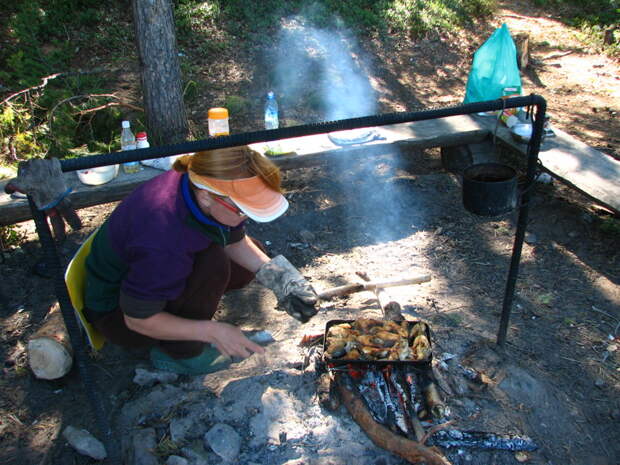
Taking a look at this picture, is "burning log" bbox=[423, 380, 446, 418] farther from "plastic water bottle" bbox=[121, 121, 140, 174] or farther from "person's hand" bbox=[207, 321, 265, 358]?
"plastic water bottle" bbox=[121, 121, 140, 174]

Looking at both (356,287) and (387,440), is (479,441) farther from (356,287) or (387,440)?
(356,287)

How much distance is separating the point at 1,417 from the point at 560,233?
4.34 metres

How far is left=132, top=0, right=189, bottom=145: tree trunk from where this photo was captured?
15.8ft

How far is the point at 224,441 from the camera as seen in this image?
231 cm

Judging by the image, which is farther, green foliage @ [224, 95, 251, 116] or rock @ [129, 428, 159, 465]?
green foliage @ [224, 95, 251, 116]

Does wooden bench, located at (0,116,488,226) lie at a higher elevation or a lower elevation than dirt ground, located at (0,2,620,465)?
higher

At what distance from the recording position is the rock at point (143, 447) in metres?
2.29

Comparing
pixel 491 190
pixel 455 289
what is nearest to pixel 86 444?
pixel 491 190

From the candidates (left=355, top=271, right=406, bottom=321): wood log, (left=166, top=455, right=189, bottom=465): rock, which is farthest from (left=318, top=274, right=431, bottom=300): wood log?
(left=166, top=455, right=189, bottom=465): rock

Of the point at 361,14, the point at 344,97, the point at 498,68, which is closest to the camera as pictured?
the point at 498,68

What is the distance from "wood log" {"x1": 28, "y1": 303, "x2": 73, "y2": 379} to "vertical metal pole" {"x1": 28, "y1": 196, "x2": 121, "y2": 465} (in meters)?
0.73

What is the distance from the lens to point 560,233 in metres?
4.43

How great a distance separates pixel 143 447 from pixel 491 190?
6.81ft

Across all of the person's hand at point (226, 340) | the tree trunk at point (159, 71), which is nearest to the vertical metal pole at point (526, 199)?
the person's hand at point (226, 340)
